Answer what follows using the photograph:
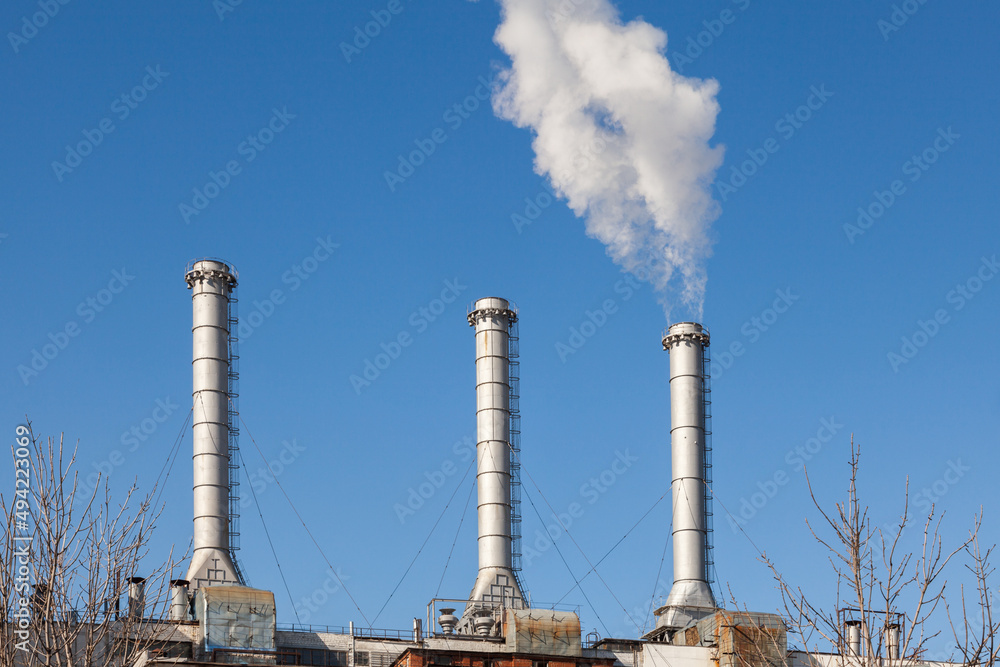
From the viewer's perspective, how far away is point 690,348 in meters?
63.2

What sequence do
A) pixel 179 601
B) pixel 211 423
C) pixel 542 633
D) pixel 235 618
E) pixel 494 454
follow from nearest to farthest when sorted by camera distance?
pixel 235 618 → pixel 179 601 → pixel 542 633 → pixel 211 423 → pixel 494 454

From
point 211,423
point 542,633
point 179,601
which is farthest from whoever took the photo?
point 211,423

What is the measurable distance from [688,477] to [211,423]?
65.7 feet

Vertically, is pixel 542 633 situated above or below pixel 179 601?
below

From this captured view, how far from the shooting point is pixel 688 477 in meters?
61.6

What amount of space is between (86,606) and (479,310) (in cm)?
4350

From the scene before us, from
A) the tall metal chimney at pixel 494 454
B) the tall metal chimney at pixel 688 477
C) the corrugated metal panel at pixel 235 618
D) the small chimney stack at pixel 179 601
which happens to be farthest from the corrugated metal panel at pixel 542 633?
the small chimney stack at pixel 179 601

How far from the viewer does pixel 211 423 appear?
57.0 metres

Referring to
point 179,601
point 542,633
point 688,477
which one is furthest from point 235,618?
point 688,477

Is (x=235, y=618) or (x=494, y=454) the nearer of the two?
(x=235, y=618)

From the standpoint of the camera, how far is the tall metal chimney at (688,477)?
59844mm

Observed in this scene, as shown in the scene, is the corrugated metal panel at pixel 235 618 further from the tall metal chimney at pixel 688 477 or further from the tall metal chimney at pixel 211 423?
the tall metal chimney at pixel 688 477

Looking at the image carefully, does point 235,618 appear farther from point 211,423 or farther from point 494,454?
point 494,454

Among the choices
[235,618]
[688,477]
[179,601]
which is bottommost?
[235,618]
